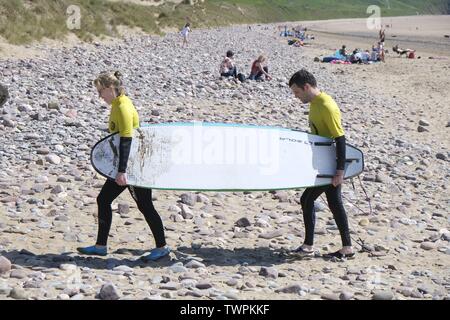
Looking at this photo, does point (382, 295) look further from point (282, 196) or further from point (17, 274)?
point (282, 196)

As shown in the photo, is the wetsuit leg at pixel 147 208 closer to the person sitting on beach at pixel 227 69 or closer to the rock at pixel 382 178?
the rock at pixel 382 178

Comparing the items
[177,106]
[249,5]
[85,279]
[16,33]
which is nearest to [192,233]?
[85,279]

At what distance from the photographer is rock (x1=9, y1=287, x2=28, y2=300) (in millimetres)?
5875

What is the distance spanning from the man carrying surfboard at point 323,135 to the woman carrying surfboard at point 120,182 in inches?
69.0

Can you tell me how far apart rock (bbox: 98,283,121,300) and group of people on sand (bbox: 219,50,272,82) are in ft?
60.9

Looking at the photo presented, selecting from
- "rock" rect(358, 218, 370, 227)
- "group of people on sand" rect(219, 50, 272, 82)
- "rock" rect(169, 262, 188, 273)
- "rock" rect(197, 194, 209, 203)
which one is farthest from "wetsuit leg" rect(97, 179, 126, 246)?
"group of people on sand" rect(219, 50, 272, 82)

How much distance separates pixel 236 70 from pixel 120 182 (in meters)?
18.3

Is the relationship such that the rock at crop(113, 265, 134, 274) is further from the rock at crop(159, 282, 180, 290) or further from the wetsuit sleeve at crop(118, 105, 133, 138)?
the wetsuit sleeve at crop(118, 105, 133, 138)

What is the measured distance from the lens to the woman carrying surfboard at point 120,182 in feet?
22.5

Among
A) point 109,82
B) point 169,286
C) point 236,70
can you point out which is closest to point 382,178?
point 169,286

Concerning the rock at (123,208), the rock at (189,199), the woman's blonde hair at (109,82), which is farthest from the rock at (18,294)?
the rock at (189,199)

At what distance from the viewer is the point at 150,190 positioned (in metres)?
7.38
